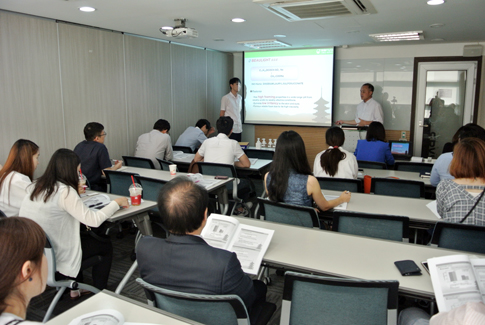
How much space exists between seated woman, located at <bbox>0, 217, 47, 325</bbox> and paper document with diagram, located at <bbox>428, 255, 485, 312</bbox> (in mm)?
1558

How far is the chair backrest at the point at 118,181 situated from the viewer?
3848 millimetres

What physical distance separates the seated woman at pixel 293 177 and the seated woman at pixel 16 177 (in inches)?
76.3

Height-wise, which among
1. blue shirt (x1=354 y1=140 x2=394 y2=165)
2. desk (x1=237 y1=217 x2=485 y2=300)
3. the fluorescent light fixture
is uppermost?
the fluorescent light fixture

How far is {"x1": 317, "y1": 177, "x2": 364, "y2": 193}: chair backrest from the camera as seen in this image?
340 centimetres

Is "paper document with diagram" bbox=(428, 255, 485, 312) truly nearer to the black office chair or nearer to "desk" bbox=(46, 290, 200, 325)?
"desk" bbox=(46, 290, 200, 325)

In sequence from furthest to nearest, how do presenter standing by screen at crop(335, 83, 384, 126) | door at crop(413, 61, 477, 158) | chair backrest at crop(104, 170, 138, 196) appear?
presenter standing by screen at crop(335, 83, 384, 126), door at crop(413, 61, 477, 158), chair backrest at crop(104, 170, 138, 196)

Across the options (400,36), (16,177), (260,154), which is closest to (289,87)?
(400,36)

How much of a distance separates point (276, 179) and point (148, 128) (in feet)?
14.9

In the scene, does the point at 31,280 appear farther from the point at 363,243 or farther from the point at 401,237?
the point at 401,237

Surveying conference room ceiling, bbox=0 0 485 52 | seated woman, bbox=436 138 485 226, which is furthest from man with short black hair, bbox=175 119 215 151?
seated woman, bbox=436 138 485 226

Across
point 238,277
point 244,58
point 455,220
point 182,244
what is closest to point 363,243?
point 455,220

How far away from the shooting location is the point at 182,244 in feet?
4.97

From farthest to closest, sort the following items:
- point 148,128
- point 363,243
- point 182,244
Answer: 1. point 148,128
2. point 363,243
3. point 182,244

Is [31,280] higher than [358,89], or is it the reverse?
[358,89]
